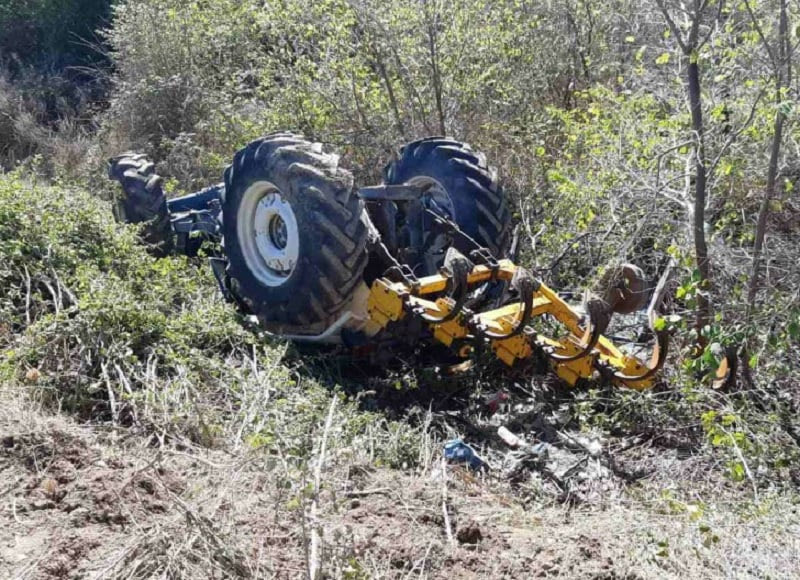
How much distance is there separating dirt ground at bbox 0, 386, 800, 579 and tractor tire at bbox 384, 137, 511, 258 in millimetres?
2273

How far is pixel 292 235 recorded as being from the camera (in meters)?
5.55

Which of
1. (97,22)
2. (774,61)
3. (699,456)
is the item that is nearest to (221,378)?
(699,456)

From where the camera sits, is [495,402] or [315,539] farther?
[495,402]

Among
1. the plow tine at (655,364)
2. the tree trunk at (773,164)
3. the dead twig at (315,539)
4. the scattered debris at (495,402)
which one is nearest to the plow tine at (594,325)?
the plow tine at (655,364)

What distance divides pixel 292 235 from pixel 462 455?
1855 mm

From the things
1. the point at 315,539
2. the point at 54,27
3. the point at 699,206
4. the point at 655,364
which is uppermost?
the point at 54,27

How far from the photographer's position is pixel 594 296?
4.85 m

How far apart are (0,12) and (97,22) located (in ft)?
7.16

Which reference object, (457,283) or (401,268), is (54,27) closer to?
(401,268)

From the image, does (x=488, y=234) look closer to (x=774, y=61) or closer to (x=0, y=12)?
(x=774, y=61)

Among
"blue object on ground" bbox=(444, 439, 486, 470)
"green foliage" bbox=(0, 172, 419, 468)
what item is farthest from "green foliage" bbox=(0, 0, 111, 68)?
"blue object on ground" bbox=(444, 439, 486, 470)

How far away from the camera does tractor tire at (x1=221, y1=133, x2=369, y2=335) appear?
514 cm

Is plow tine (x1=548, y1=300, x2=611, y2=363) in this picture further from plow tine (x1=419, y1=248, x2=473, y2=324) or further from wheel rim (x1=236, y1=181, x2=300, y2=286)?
wheel rim (x1=236, y1=181, x2=300, y2=286)

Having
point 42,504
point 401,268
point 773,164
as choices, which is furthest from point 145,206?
point 773,164
